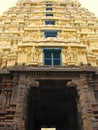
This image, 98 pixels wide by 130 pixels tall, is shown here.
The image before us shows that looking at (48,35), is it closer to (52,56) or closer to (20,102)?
(52,56)

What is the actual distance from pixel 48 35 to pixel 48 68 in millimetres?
6796

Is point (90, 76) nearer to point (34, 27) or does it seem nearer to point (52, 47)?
point (52, 47)

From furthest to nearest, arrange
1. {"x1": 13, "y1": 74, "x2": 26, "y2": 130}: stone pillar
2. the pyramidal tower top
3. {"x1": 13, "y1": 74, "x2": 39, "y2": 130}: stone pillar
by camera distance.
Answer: the pyramidal tower top < {"x1": 13, "y1": 74, "x2": 39, "y2": 130}: stone pillar < {"x1": 13, "y1": 74, "x2": 26, "y2": 130}: stone pillar

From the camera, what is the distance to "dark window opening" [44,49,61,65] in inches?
777

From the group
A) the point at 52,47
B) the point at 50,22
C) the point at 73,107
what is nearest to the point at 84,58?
the point at 52,47

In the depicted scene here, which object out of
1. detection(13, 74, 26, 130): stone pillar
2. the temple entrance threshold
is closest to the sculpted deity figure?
the temple entrance threshold

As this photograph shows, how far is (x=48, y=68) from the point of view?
17250mm

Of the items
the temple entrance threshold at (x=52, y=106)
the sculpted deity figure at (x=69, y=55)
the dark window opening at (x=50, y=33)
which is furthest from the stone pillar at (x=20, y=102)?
the dark window opening at (x=50, y=33)

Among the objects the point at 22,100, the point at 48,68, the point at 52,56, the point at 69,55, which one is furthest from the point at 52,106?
the point at 22,100

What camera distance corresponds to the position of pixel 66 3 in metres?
31.3

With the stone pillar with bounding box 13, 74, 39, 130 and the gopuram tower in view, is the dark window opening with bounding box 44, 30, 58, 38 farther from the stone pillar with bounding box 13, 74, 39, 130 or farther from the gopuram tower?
the stone pillar with bounding box 13, 74, 39, 130

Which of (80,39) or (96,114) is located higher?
(80,39)

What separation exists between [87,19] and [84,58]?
8533 millimetres

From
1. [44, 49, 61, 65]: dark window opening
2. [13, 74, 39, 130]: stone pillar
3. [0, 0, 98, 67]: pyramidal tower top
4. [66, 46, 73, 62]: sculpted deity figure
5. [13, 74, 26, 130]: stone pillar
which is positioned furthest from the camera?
[0, 0, 98, 67]: pyramidal tower top
